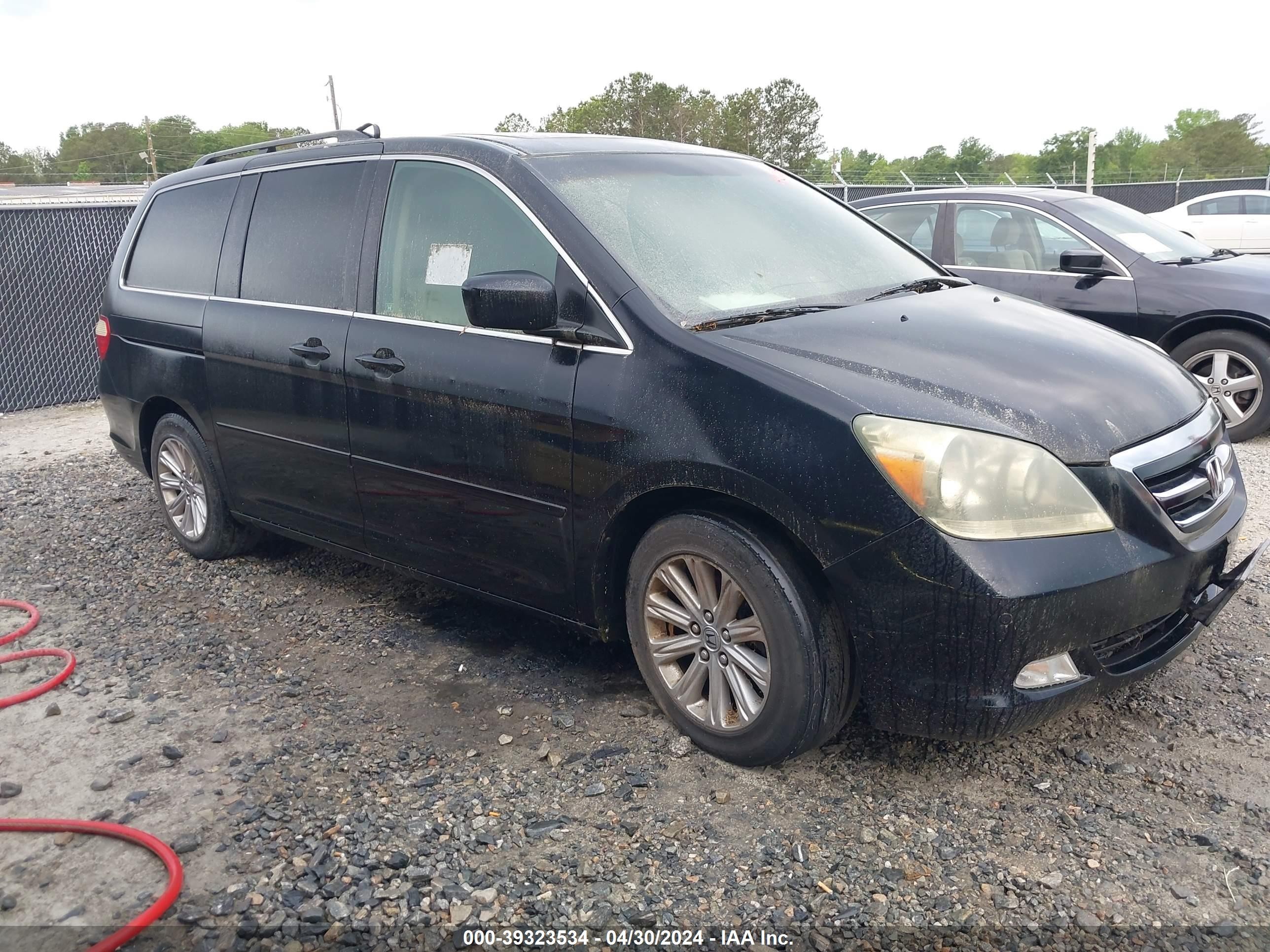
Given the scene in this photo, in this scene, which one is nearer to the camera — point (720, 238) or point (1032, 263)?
point (720, 238)

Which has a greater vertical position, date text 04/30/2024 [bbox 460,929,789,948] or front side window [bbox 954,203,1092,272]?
front side window [bbox 954,203,1092,272]

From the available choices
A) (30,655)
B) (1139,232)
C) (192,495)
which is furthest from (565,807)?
(1139,232)

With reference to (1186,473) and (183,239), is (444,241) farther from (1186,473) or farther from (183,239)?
(1186,473)

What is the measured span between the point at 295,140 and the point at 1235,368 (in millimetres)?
6054

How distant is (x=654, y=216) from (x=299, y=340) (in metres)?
1.58

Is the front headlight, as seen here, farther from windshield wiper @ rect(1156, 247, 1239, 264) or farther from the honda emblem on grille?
windshield wiper @ rect(1156, 247, 1239, 264)

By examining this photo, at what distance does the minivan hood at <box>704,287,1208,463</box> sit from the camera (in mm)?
2814

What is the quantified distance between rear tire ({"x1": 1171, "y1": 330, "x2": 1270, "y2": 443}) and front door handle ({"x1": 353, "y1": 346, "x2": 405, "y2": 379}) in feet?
17.9

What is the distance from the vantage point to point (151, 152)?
71188mm

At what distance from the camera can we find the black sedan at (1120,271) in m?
6.98


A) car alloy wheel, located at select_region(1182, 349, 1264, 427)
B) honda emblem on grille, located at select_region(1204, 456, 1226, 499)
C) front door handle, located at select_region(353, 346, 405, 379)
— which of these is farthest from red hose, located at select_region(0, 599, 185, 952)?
car alloy wheel, located at select_region(1182, 349, 1264, 427)

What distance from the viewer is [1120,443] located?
2.88 m

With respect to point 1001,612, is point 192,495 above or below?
below

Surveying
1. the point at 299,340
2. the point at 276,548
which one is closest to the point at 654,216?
the point at 299,340
